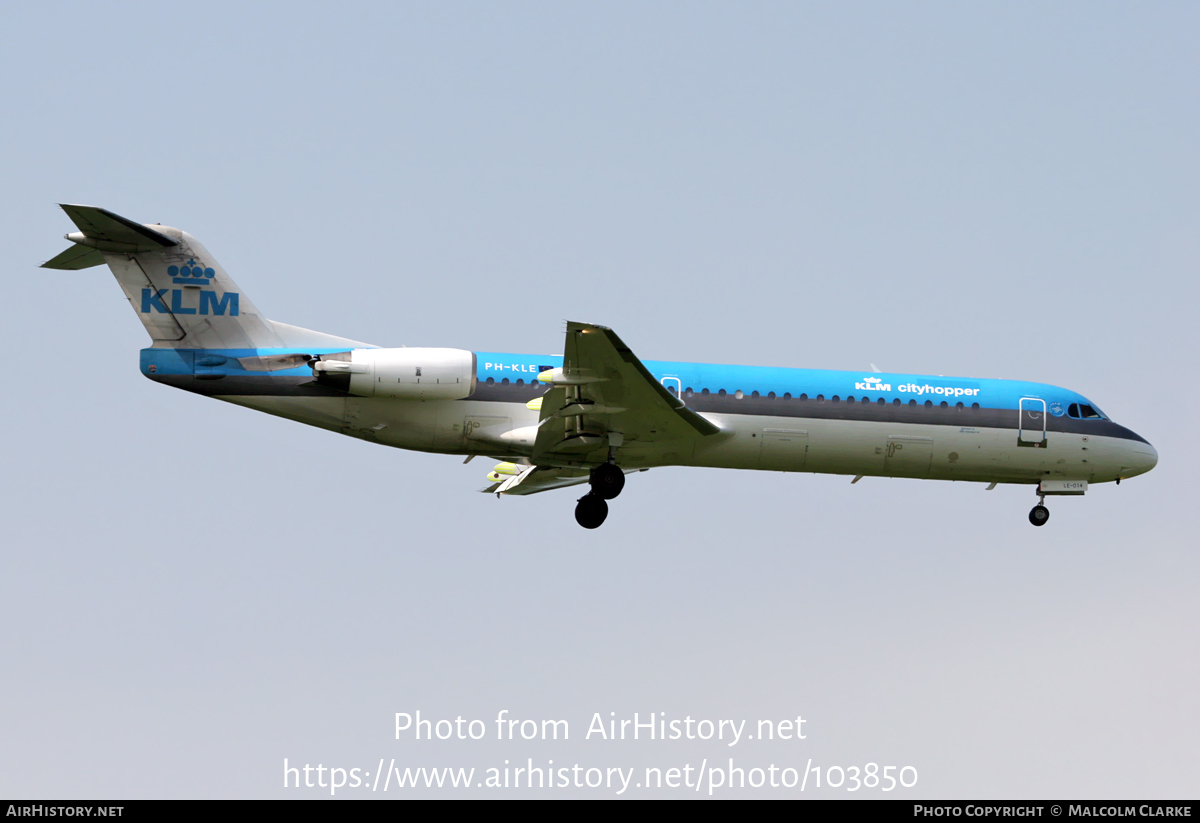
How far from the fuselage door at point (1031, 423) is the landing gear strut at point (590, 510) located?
9.02 meters

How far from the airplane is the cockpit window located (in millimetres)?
277

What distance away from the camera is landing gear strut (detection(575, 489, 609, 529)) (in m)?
25.5

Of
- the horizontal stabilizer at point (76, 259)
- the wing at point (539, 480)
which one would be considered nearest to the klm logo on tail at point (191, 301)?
the horizontal stabilizer at point (76, 259)

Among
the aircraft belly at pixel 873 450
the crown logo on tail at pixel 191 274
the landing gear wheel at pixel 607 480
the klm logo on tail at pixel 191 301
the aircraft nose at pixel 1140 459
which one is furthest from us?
the aircraft nose at pixel 1140 459

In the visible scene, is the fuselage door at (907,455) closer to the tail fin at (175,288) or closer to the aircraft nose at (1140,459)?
the aircraft nose at (1140,459)

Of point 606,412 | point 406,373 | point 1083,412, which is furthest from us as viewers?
point 1083,412

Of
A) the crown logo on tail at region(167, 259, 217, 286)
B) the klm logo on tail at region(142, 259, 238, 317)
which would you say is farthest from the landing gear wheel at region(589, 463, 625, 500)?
the crown logo on tail at region(167, 259, 217, 286)

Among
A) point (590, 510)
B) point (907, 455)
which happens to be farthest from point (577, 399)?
point (907, 455)

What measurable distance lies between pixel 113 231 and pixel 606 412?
9.63 metres

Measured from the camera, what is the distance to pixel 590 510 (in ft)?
83.8

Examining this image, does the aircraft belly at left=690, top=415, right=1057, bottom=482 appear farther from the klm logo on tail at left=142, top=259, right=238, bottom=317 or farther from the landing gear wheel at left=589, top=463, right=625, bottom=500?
the klm logo on tail at left=142, top=259, right=238, bottom=317

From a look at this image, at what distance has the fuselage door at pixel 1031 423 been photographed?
2717 cm

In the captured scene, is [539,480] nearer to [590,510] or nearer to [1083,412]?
[590,510]

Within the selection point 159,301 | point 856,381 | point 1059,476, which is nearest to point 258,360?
point 159,301
